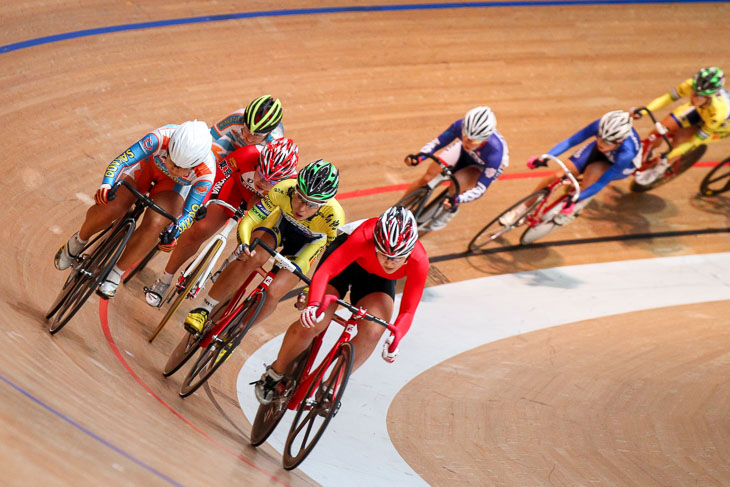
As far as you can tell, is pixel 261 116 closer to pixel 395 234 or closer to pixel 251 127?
pixel 251 127

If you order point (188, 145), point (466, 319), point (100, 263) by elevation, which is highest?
point (188, 145)

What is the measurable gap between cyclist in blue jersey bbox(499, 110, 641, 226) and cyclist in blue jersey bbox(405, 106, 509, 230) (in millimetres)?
505

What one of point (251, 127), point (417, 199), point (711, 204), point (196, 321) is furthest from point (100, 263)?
point (711, 204)

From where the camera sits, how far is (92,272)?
425 cm

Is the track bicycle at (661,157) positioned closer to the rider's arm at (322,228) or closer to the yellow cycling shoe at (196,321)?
the rider's arm at (322,228)

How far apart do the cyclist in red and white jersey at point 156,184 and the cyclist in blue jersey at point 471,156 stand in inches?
79.3

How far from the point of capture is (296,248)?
4.41m

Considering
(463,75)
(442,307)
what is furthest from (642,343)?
(463,75)

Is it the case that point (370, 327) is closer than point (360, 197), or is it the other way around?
point (370, 327)

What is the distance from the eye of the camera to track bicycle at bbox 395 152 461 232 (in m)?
5.89

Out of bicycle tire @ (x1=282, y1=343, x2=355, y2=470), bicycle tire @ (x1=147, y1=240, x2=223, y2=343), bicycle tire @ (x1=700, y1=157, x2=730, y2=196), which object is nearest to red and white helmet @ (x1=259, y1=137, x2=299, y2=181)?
bicycle tire @ (x1=147, y1=240, x2=223, y2=343)

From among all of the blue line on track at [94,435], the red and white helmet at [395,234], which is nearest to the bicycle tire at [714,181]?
the red and white helmet at [395,234]

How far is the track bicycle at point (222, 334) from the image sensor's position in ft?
13.3

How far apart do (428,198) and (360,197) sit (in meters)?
0.80
